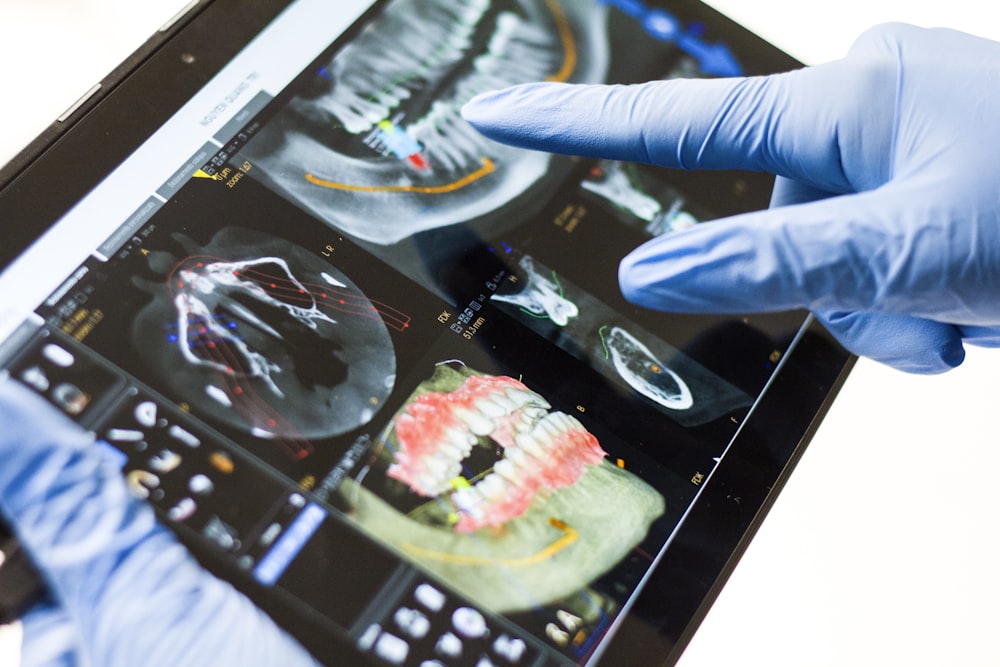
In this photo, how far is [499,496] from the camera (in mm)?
673

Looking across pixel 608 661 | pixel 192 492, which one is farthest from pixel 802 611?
pixel 192 492

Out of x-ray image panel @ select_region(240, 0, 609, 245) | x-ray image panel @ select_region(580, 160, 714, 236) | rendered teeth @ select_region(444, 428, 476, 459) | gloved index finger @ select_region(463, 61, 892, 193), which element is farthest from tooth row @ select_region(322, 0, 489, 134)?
rendered teeth @ select_region(444, 428, 476, 459)

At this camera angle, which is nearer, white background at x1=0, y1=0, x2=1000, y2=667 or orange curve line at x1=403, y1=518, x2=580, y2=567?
orange curve line at x1=403, y1=518, x2=580, y2=567

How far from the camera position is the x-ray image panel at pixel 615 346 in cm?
74

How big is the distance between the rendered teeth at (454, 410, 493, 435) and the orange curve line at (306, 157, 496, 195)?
0.23m

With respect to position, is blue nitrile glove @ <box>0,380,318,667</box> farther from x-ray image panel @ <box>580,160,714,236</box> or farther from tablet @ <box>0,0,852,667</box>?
x-ray image panel @ <box>580,160,714,236</box>

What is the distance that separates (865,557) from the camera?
2.65 feet

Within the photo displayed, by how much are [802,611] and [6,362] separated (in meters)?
0.76

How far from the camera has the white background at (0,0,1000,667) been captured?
0.78 metres

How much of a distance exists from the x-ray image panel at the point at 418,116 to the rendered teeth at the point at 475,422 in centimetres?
18

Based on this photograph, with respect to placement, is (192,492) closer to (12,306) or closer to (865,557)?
(12,306)

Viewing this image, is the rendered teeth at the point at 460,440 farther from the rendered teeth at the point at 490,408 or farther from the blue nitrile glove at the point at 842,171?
the blue nitrile glove at the point at 842,171

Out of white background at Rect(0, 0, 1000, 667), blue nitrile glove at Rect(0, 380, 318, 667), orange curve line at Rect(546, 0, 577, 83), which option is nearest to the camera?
Answer: blue nitrile glove at Rect(0, 380, 318, 667)

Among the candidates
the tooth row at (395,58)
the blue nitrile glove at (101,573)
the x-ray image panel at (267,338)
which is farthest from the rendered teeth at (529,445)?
the tooth row at (395,58)
